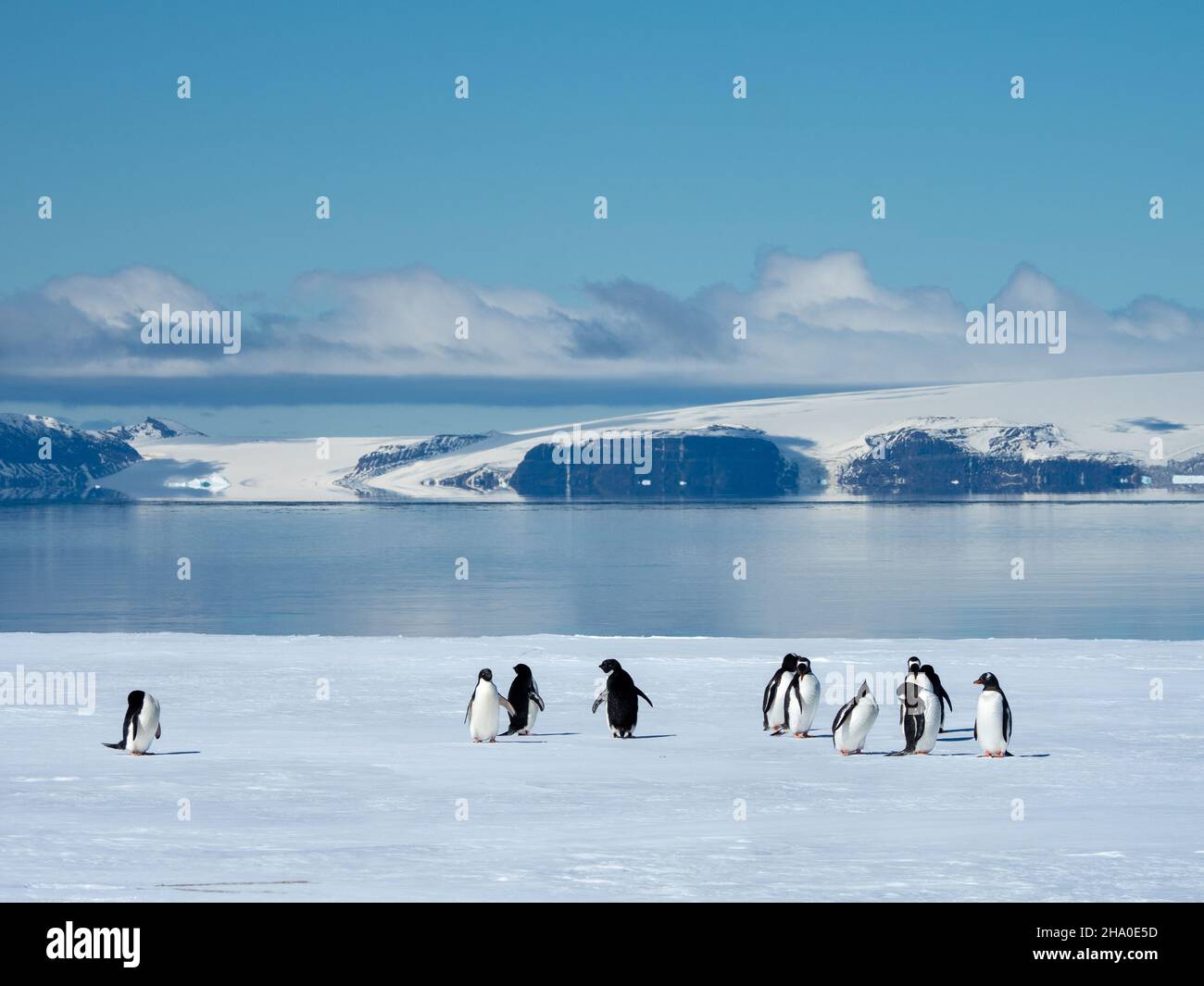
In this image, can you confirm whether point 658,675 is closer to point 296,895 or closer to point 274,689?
point 274,689

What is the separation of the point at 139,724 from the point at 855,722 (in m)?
5.67

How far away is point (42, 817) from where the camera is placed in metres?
9.59

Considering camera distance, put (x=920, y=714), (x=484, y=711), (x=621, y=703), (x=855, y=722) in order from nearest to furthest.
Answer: (x=855, y=722)
(x=920, y=714)
(x=484, y=711)
(x=621, y=703)

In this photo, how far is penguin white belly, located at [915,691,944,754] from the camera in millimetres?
12641

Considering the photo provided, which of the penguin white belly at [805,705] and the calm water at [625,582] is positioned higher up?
the calm water at [625,582]

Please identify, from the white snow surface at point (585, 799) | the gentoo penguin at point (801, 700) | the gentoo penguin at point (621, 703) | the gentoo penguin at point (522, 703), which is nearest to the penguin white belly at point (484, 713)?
the white snow surface at point (585, 799)

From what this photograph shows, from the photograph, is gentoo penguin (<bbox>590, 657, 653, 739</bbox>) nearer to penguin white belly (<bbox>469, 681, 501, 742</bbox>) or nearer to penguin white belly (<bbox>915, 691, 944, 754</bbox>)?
penguin white belly (<bbox>469, 681, 501, 742</bbox>)

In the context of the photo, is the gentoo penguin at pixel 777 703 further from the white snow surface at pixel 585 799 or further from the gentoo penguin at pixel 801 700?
the white snow surface at pixel 585 799

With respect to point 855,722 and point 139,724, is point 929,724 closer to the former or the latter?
point 855,722

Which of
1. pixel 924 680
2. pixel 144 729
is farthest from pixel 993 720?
pixel 144 729

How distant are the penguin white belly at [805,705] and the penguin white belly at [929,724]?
1.16 m

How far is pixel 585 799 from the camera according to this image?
10.5m

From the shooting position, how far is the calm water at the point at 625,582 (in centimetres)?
3447
